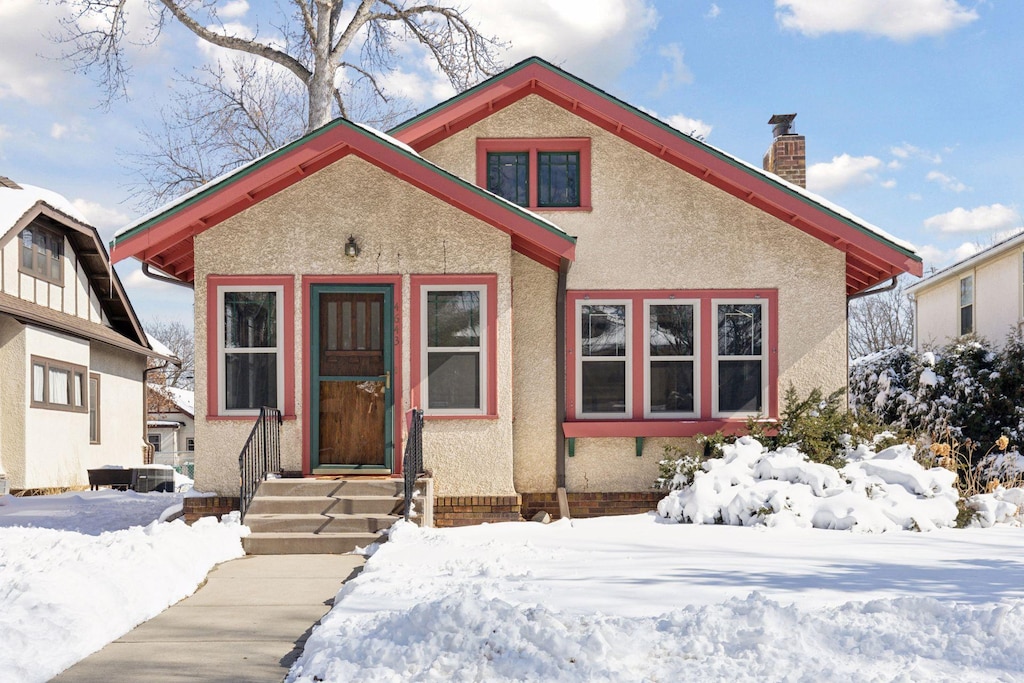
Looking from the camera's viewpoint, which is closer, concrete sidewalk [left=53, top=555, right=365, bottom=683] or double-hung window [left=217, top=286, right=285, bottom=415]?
concrete sidewalk [left=53, top=555, right=365, bottom=683]

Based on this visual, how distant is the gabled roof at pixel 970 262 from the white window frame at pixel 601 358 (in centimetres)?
1202

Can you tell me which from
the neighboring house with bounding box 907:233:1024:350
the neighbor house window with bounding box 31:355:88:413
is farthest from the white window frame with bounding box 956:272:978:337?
the neighbor house window with bounding box 31:355:88:413

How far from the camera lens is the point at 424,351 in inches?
429

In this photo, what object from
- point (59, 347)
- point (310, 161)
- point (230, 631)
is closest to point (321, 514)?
point (230, 631)

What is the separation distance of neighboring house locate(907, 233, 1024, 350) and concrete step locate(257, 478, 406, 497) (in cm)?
1498

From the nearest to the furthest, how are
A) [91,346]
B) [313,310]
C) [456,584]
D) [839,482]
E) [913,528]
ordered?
[456,584] < [913,528] < [839,482] < [313,310] < [91,346]

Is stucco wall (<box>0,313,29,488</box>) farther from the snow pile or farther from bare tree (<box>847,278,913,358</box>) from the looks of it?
bare tree (<box>847,278,913,358</box>)

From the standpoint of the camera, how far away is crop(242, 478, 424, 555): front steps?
30.3 feet

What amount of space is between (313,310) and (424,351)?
55.4 inches

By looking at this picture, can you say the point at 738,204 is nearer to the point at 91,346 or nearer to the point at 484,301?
the point at 484,301

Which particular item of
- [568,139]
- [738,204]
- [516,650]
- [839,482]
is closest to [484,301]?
[568,139]

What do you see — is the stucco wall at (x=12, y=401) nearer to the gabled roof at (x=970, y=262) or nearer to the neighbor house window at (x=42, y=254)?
the neighbor house window at (x=42, y=254)

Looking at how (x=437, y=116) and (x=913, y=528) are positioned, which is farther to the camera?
(x=437, y=116)

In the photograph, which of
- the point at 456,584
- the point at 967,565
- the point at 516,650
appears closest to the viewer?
the point at 516,650
